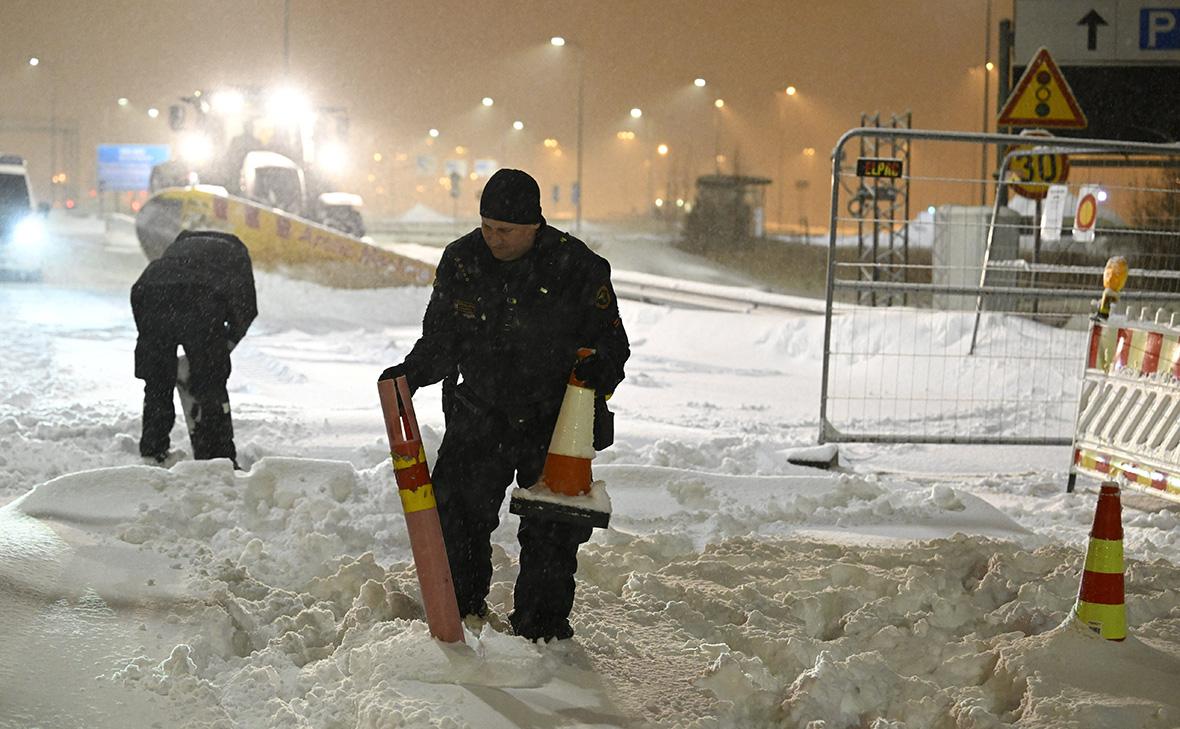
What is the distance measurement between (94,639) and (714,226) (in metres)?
43.9

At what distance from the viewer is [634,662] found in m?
4.36

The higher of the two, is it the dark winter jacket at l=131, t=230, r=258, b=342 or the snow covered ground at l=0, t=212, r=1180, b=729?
the dark winter jacket at l=131, t=230, r=258, b=342

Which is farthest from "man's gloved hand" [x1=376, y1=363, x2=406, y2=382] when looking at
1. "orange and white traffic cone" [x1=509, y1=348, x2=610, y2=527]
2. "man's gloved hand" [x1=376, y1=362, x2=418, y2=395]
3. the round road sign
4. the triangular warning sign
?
the triangular warning sign

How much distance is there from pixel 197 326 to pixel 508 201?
408cm

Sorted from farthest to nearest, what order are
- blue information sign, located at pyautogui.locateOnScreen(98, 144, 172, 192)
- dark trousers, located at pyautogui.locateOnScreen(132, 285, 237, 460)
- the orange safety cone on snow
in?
1. blue information sign, located at pyautogui.locateOnScreen(98, 144, 172, 192)
2. dark trousers, located at pyautogui.locateOnScreen(132, 285, 237, 460)
3. the orange safety cone on snow

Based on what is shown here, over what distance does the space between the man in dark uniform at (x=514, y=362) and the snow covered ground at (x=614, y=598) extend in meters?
0.30

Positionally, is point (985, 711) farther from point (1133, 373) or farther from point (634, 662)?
point (1133, 373)

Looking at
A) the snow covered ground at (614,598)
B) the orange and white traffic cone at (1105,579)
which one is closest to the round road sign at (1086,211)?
the snow covered ground at (614,598)

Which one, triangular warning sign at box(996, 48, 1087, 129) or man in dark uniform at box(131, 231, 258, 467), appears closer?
man in dark uniform at box(131, 231, 258, 467)

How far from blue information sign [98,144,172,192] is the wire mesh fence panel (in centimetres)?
5651

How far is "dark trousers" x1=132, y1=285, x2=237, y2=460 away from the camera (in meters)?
7.63

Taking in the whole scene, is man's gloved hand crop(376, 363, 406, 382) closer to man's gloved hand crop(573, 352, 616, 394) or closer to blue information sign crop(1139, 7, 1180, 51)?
man's gloved hand crop(573, 352, 616, 394)

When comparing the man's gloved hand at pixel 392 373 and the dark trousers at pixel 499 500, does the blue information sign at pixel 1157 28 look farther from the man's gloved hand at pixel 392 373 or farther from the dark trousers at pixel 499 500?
the man's gloved hand at pixel 392 373

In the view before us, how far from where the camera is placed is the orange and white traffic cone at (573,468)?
13.5 feet
